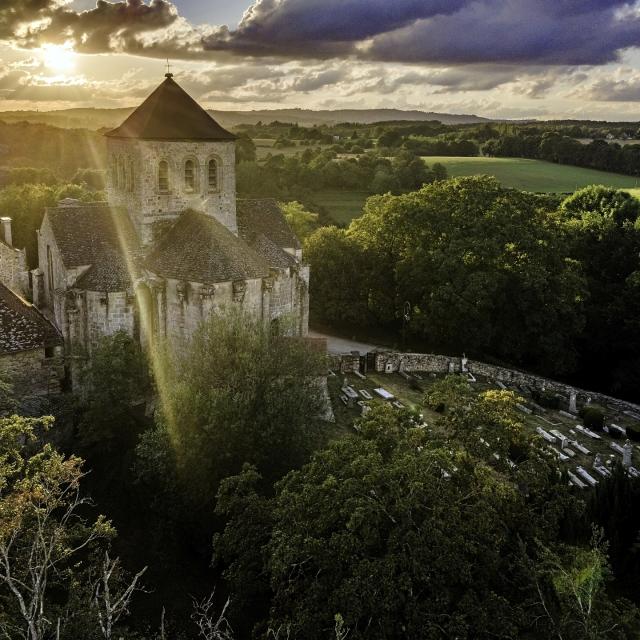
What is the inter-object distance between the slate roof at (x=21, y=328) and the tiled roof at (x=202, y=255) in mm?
5626

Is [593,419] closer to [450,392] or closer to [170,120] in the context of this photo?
[450,392]

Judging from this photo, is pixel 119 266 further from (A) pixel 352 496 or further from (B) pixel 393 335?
(B) pixel 393 335

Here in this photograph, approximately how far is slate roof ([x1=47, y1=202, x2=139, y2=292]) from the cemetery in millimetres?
12765

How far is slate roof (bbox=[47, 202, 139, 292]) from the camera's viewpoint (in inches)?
1205

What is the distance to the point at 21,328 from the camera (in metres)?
29.9

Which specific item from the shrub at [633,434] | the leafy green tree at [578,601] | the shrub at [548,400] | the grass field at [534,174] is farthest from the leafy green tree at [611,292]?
the leafy green tree at [578,601]

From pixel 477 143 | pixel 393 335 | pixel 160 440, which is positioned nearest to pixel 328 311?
pixel 393 335

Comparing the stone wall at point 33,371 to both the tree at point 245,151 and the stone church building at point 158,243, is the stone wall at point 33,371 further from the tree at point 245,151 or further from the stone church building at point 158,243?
the tree at point 245,151

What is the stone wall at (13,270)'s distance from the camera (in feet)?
128

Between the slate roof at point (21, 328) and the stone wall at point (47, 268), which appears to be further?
the stone wall at point (47, 268)

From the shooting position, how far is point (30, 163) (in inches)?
3819

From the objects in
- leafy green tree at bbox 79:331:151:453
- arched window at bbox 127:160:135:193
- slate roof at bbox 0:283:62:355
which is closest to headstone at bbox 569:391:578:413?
leafy green tree at bbox 79:331:151:453

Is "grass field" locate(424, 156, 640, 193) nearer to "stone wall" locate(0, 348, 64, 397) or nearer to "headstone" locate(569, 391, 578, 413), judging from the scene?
"headstone" locate(569, 391, 578, 413)

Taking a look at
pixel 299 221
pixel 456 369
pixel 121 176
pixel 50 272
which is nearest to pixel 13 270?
pixel 50 272
